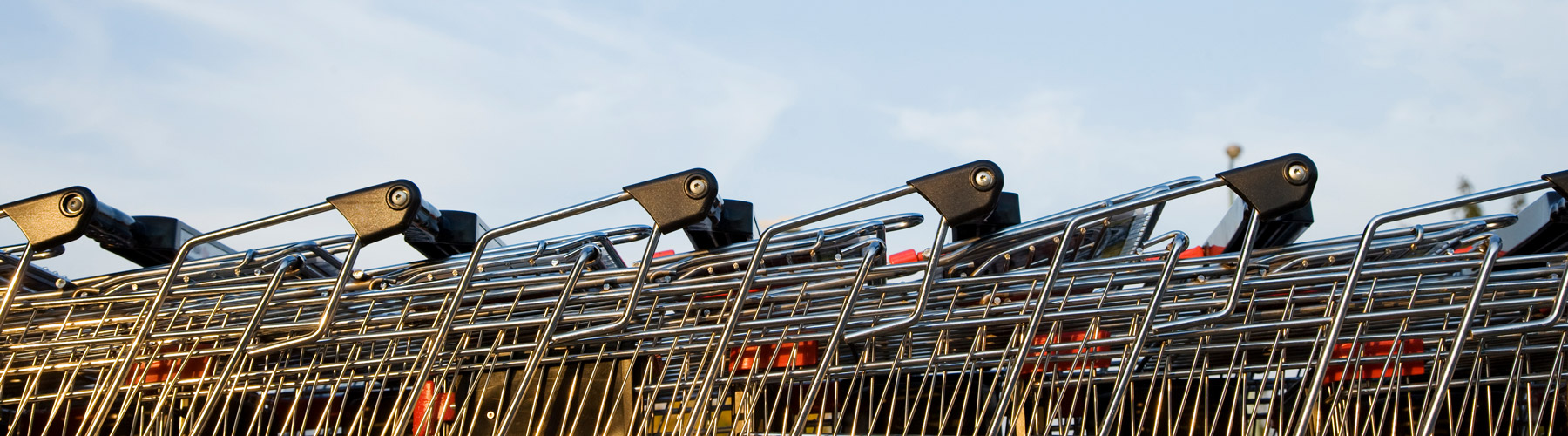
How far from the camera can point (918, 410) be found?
156 inches

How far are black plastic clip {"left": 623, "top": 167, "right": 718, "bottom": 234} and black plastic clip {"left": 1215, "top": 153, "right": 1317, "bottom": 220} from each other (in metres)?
0.97

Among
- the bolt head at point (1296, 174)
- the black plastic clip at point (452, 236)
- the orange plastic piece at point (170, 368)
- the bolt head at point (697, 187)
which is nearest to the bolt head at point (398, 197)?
the black plastic clip at point (452, 236)

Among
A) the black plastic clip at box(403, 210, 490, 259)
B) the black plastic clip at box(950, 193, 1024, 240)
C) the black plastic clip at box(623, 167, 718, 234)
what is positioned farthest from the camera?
the black plastic clip at box(403, 210, 490, 259)

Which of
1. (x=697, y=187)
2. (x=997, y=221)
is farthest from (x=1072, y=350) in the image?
(x=697, y=187)

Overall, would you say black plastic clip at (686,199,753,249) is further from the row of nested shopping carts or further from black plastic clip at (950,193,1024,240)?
black plastic clip at (950,193,1024,240)

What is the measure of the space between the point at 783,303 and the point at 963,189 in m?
0.63

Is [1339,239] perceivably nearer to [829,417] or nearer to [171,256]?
[829,417]

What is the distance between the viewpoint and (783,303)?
2977mm

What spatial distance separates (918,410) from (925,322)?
123cm

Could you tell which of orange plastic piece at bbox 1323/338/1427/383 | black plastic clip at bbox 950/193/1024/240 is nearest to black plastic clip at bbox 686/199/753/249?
black plastic clip at bbox 950/193/1024/240

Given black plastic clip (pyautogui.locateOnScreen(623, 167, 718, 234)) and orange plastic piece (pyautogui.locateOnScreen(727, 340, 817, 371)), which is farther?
orange plastic piece (pyautogui.locateOnScreen(727, 340, 817, 371))

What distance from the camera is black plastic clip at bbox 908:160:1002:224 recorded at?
2480 mm

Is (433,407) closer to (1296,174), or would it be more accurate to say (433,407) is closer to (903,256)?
(903,256)

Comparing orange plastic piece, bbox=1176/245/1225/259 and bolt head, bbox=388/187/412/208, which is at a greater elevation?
orange plastic piece, bbox=1176/245/1225/259
